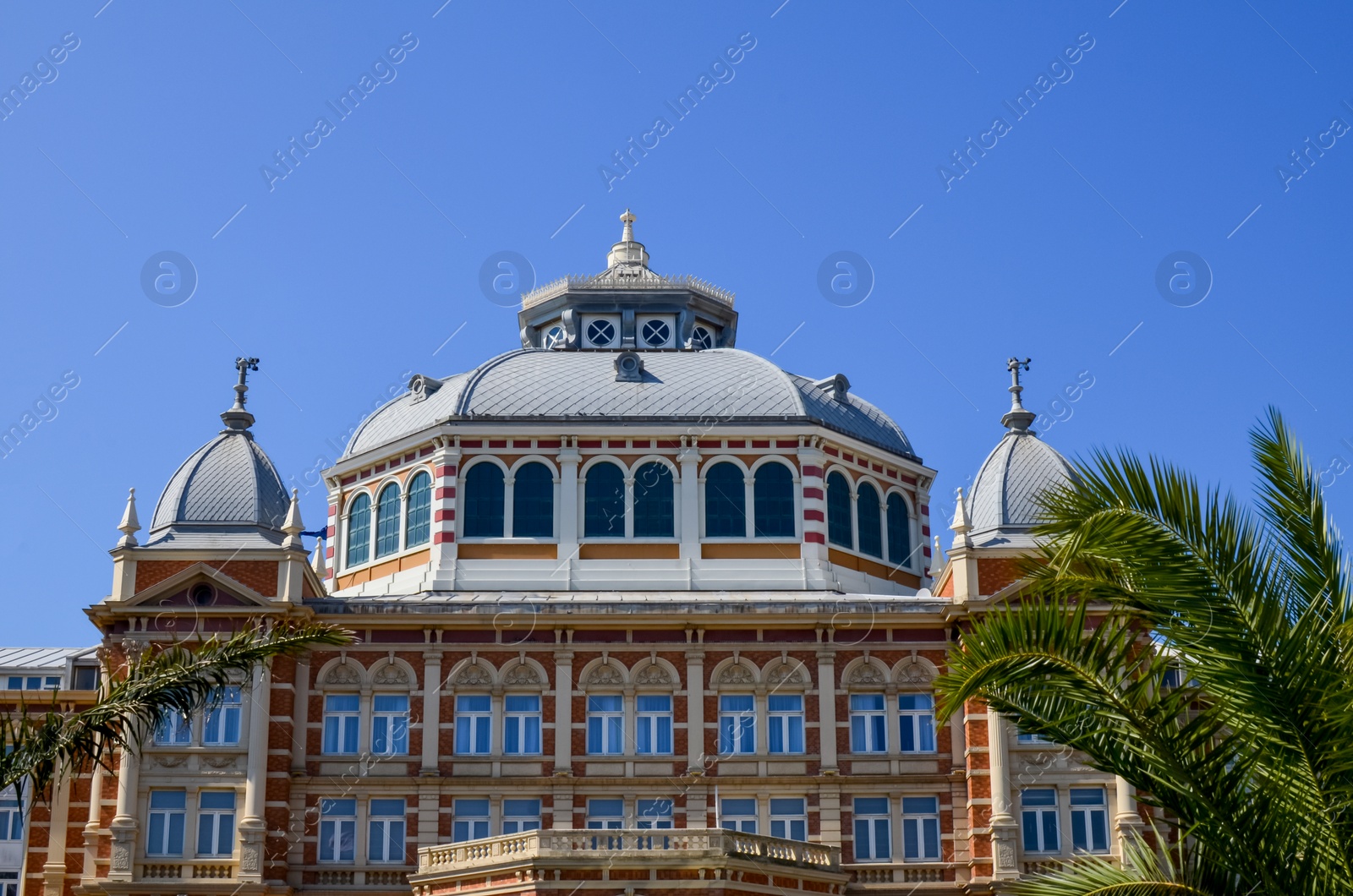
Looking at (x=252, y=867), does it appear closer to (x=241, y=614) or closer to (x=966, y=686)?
(x=241, y=614)

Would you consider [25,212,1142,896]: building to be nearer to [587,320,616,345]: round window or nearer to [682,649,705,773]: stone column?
[682,649,705,773]: stone column

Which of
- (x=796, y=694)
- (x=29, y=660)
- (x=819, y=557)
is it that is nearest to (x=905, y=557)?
(x=819, y=557)

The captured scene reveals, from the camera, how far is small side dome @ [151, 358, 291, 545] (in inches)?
1965

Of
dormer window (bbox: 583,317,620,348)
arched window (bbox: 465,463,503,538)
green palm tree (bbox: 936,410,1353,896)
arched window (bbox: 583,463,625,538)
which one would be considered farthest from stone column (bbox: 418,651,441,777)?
green palm tree (bbox: 936,410,1353,896)

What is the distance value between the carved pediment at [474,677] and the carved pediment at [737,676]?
6243 mm

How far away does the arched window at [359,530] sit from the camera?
5453cm

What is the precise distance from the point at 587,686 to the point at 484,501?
724 centimetres

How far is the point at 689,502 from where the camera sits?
172 ft

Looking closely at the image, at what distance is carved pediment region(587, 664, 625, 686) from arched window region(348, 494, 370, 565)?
31.7 ft

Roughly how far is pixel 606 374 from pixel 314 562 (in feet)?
36.2

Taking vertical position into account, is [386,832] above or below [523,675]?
below

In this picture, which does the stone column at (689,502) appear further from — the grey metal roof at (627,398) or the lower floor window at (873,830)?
the lower floor window at (873,830)

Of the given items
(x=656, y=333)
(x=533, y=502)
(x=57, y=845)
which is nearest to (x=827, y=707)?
(x=533, y=502)

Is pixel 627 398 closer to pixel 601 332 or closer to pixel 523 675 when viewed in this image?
pixel 601 332
